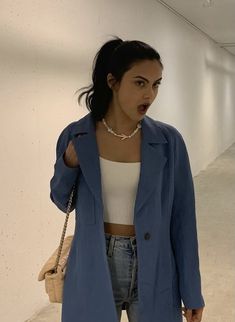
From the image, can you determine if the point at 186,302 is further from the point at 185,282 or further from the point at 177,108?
the point at 177,108

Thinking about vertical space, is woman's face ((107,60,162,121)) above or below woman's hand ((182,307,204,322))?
above

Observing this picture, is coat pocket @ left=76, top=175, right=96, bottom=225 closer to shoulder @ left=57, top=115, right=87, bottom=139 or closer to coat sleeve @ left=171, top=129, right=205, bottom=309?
shoulder @ left=57, top=115, right=87, bottom=139

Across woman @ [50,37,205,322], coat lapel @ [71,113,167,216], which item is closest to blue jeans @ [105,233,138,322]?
woman @ [50,37,205,322]

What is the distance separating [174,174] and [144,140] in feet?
0.47

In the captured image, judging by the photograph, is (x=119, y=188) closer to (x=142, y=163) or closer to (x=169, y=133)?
(x=142, y=163)

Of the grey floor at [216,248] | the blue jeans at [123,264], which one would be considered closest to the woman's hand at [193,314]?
the blue jeans at [123,264]

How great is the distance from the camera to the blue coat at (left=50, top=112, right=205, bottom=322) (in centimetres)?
124

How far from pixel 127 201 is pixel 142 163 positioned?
127mm

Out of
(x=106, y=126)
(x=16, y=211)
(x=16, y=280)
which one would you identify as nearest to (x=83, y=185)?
(x=106, y=126)

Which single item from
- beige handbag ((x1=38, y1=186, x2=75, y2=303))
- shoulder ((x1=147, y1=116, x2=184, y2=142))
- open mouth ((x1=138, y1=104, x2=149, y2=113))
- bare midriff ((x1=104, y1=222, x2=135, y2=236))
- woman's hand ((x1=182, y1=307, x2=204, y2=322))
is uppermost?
open mouth ((x1=138, y1=104, x2=149, y2=113))

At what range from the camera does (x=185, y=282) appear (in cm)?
132

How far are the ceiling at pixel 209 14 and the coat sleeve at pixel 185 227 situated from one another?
439cm

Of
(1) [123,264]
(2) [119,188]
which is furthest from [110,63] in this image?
(1) [123,264]

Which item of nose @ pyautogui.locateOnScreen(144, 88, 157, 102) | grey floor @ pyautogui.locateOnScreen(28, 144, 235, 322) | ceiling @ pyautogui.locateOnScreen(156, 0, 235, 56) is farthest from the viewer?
ceiling @ pyautogui.locateOnScreen(156, 0, 235, 56)
